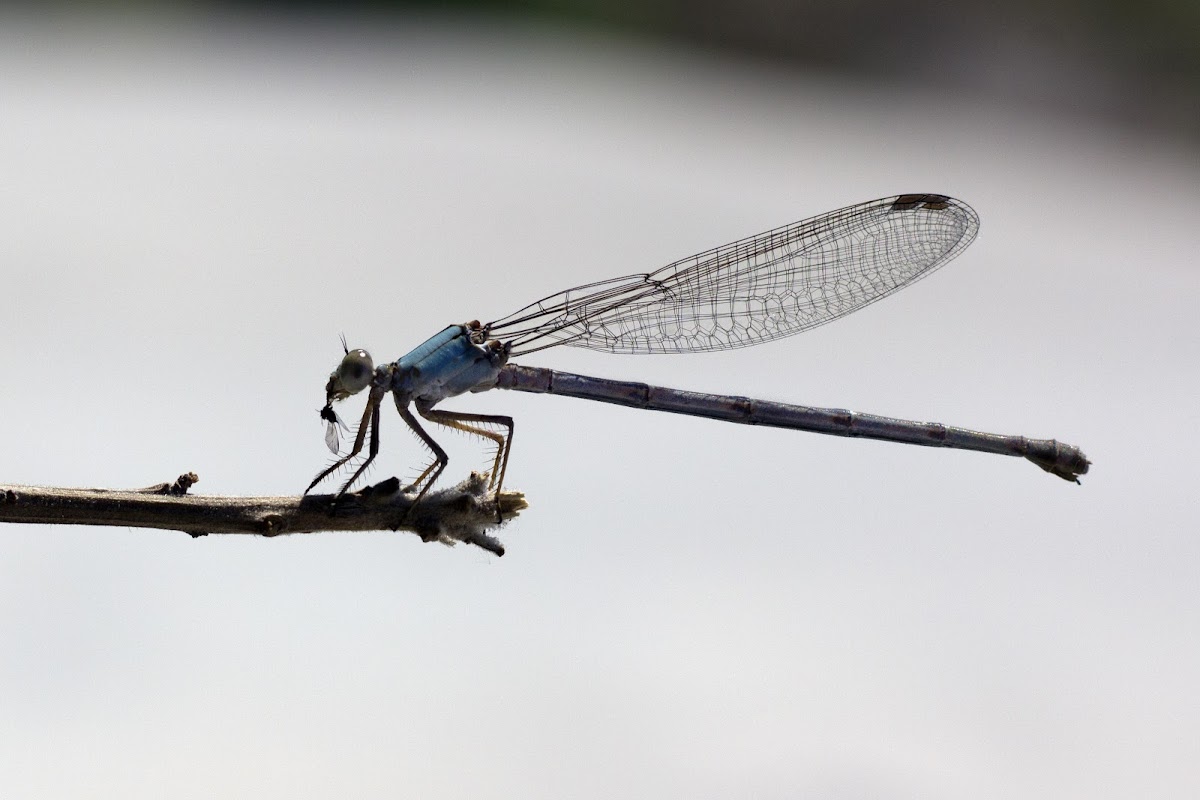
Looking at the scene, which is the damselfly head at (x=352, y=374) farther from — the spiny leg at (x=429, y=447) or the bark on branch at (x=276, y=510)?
the bark on branch at (x=276, y=510)

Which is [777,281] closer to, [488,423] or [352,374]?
[488,423]

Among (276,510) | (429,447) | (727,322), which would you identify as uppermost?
(727,322)

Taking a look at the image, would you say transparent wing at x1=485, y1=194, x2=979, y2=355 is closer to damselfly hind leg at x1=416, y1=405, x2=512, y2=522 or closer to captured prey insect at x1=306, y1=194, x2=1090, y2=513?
captured prey insect at x1=306, y1=194, x2=1090, y2=513

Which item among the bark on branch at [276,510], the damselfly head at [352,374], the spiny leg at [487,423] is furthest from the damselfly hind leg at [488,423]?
the bark on branch at [276,510]

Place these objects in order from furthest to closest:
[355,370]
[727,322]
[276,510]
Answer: [727,322] < [355,370] < [276,510]

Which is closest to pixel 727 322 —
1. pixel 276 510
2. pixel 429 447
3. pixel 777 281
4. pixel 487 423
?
pixel 777 281

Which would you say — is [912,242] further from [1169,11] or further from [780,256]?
[1169,11]

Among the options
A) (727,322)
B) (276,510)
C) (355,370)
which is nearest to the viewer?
(276,510)
